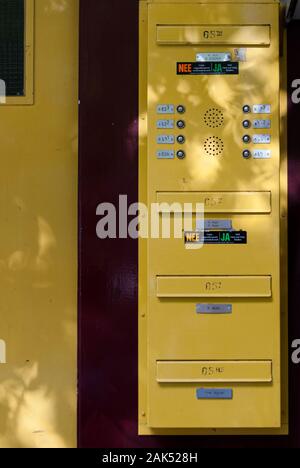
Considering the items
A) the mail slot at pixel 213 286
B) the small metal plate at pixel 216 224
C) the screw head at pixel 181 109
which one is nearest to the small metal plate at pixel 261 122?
the screw head at pixel 181 109

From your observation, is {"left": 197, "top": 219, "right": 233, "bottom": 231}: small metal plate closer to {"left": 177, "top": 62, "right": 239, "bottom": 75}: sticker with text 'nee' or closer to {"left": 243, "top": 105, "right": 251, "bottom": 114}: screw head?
{"left": 243, "top": 105, "right": 251, "bottom": 114}: screw head

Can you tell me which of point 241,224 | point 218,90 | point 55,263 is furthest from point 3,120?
point 241,224

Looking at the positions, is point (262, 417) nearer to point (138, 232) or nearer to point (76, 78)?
point (138, 232)

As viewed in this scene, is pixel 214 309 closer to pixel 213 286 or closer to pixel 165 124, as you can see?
pixel 213 286

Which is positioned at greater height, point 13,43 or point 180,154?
point 13,43

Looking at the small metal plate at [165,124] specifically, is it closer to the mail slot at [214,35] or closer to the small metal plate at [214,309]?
the mail slot at [214,35]

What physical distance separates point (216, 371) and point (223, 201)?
87cm

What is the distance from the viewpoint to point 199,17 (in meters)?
3.39

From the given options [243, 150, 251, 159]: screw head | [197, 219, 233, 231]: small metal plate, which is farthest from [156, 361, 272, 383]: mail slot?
[243, 150, 251, 159]: screw head

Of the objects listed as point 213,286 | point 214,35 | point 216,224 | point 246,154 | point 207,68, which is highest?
point 214,35

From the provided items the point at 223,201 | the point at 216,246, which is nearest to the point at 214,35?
the point at 223,201

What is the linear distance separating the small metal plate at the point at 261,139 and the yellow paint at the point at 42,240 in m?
0.98

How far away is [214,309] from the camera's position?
11.0 ft

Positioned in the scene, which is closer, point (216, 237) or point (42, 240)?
point (216, 237)
